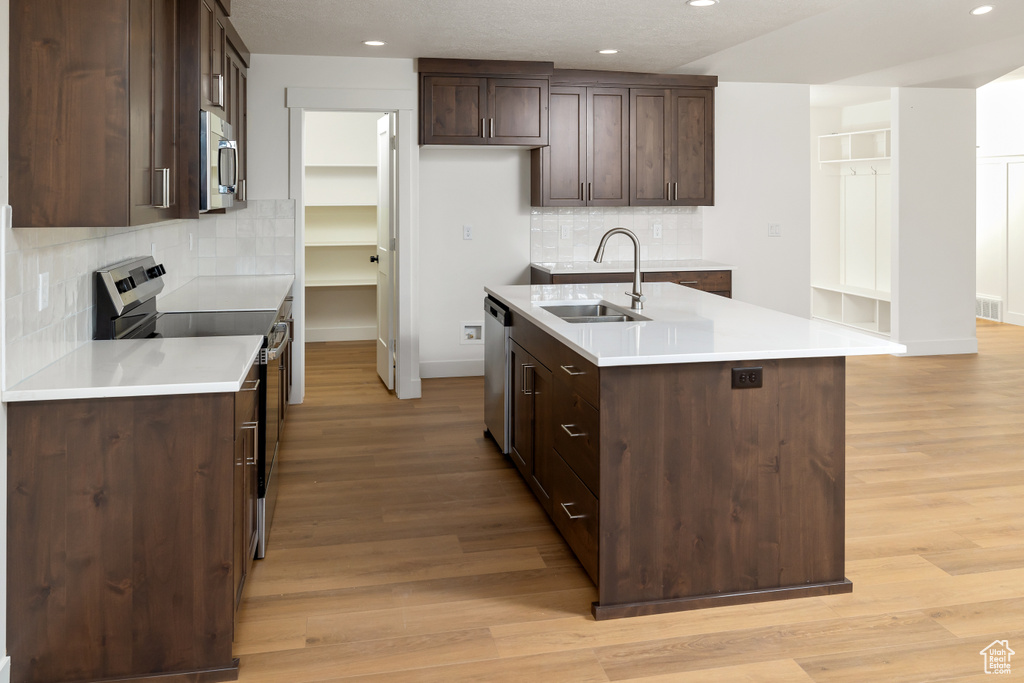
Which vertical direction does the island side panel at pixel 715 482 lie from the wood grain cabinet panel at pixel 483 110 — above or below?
below

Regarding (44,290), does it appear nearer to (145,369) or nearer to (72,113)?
(145,369)

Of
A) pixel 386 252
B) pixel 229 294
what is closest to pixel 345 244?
pixel 386 252

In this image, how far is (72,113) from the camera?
231 cm

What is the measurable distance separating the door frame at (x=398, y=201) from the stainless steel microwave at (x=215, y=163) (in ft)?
5.75

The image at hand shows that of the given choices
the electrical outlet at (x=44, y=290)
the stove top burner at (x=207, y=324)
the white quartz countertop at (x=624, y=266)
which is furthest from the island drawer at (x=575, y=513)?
the white quartz countertop at (x=624, y=266)

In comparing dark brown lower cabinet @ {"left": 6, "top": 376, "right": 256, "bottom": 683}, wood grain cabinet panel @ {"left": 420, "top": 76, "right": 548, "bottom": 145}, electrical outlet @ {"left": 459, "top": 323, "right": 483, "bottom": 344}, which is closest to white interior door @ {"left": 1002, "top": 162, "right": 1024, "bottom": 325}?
wood grain cabinet panel @ {"left": 420, "top": 76, "right": 548, "bottom": 145}

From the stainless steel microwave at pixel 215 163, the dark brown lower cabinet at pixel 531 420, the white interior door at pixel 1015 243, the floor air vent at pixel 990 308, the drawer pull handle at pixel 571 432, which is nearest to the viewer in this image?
the drawer pull handle at pixel 571 432

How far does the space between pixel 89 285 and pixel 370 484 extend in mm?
1582

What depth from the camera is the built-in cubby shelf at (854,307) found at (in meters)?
8.62

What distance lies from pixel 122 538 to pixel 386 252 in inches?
164

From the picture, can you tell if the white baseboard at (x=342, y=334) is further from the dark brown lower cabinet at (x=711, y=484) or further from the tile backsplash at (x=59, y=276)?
the dark brown lower cabinet at (x=711, y=484)

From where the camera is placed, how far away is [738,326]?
3.15 meters

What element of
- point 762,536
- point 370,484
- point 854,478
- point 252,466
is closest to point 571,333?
point 762,536

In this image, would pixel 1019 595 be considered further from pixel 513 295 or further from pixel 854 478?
pixel 513 295
